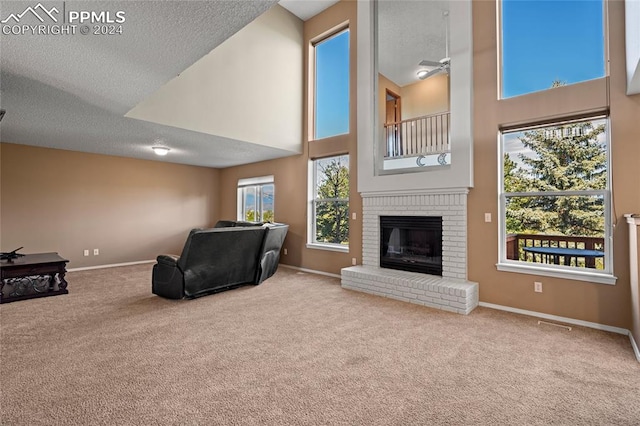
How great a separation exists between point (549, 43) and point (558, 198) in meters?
1.88

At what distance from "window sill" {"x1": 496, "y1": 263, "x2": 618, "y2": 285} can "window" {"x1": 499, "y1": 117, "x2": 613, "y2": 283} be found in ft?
0.04

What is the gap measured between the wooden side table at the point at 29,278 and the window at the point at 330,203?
4076 millimetres

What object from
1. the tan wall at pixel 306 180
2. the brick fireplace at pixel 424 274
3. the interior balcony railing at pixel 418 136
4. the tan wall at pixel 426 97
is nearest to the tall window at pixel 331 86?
the tan wall at pixel 306 180

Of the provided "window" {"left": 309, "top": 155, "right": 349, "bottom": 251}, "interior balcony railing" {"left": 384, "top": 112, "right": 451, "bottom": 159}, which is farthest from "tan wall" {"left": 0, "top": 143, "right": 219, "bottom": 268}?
"interior balcony railing" {"left": 384, "top": 112, "right": 451, "bottom": 159}

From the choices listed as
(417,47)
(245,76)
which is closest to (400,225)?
(417,47)

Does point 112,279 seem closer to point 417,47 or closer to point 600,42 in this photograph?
point 417,47

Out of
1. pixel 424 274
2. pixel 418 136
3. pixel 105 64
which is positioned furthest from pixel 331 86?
pixel 105 64

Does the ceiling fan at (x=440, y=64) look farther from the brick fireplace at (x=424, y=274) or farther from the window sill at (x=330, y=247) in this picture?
the window sill at (x=330, y=247)

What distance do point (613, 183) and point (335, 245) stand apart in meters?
3.97

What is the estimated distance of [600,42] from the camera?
3.25 m

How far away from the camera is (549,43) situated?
3605 millimetres

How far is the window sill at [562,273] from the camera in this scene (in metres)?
3.14

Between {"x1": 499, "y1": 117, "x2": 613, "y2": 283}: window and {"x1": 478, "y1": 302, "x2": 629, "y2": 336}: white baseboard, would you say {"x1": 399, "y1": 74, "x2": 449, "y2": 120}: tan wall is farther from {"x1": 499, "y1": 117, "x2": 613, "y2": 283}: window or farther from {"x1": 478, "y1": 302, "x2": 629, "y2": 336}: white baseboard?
{"x1": 478, "y1": 302, "x2": 629, "y2": 336}: white baseboard

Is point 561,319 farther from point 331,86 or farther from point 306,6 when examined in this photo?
point 306,6
